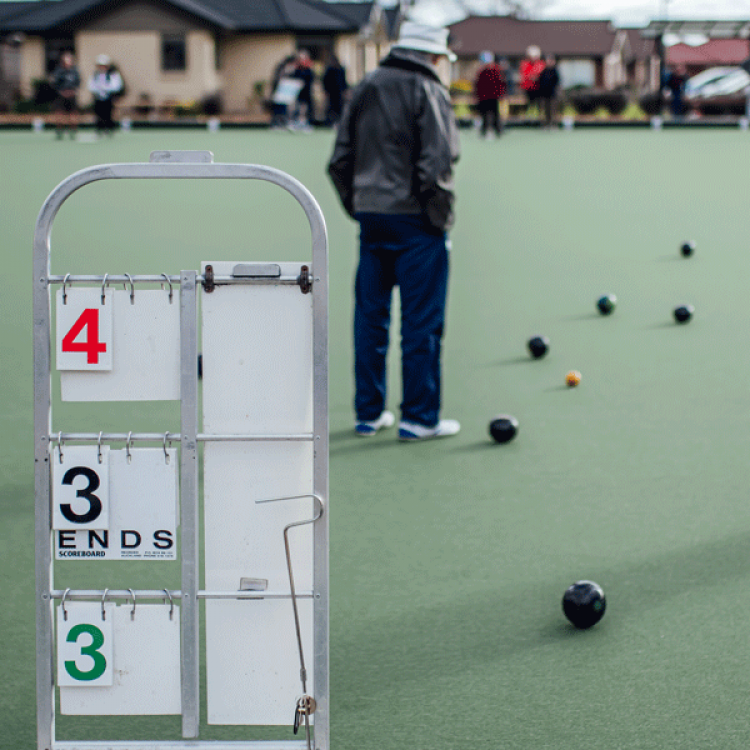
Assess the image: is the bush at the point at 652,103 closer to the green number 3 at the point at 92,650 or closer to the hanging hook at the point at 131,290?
the hanging hook at the point at 131,290

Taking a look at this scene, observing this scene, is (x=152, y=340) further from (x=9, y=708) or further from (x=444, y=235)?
(x=444, y=235)

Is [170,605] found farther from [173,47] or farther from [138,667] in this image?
[173,47]

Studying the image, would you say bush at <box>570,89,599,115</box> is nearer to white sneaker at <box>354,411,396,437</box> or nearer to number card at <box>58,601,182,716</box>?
white sneaker at <box>354,411,396,437</box>

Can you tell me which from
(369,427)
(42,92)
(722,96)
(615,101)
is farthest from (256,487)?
(42,92)

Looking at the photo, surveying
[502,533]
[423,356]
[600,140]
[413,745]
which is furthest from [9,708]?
[600,140]

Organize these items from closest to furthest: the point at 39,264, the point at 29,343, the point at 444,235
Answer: the point at 39,264
the point at 444,235
the point at 29,343

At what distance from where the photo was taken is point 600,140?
3039cm

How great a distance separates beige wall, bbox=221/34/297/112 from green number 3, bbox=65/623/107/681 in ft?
158

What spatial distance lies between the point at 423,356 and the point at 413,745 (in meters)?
3.05

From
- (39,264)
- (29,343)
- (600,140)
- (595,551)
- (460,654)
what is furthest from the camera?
(600,140)

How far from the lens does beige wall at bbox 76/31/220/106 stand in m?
47.5

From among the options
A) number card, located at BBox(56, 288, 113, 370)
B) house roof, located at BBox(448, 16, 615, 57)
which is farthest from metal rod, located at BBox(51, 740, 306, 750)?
house roof, located at BBox(448, 16, 615, 57)

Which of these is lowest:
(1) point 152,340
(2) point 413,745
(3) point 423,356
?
(2) point 413,745

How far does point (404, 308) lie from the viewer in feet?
20.0
